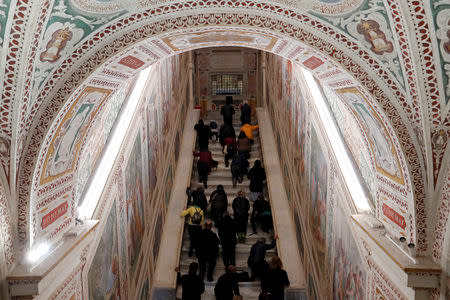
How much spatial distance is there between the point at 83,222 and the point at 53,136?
153cm

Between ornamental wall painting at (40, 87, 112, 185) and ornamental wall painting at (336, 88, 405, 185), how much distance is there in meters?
2.74

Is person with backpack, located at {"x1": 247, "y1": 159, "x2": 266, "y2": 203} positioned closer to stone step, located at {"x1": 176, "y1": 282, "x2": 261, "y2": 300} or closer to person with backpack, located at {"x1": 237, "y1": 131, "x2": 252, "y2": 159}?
person with backpack, located at {"x1": 237, "y1": 131, "x2": 252, "y2": 159}

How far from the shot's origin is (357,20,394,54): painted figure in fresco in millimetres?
4617

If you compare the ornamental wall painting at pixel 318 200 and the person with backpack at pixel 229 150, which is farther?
the person with backpack at pixel 229 150

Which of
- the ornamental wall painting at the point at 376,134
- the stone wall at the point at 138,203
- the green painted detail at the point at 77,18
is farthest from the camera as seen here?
the stone wall at the point at 138,203

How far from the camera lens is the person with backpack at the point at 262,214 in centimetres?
1154

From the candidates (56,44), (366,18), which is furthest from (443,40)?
(56,44)

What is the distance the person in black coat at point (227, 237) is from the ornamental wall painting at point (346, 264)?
9.04 ft

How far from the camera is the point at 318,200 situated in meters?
9.03

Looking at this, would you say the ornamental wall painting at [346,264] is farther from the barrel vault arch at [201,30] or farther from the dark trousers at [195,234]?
the dark trousers at [195,234]

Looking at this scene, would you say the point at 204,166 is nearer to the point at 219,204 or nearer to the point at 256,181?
the point at 256,181

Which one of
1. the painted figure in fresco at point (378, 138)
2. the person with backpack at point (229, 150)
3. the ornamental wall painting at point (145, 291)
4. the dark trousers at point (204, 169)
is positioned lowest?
the ornamental wall painting at point (145, 291)

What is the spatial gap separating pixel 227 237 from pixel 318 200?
87.5 inches

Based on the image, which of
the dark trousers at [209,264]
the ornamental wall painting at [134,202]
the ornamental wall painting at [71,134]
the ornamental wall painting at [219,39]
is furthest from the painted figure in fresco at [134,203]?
the ornamental wall painting at [219,39]
